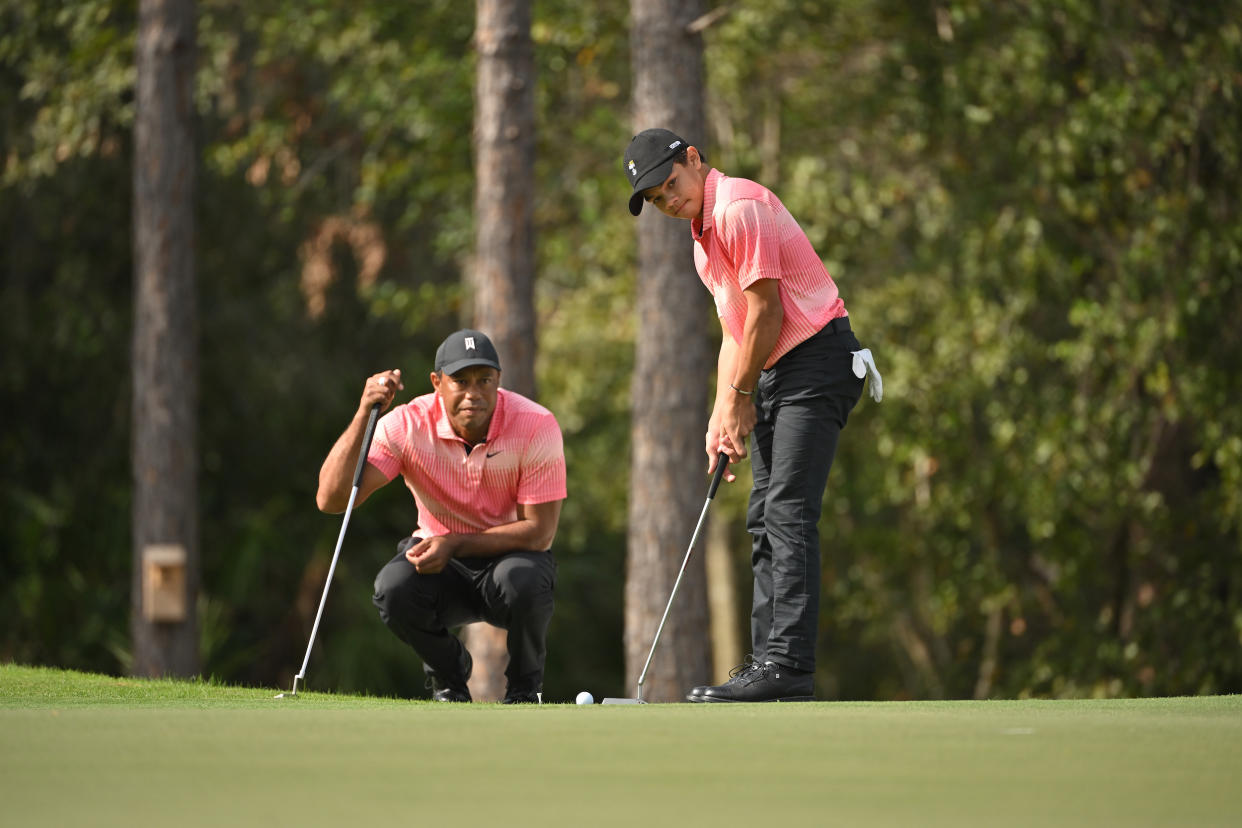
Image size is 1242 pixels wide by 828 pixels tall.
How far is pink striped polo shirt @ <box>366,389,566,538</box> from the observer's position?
6.42 metres

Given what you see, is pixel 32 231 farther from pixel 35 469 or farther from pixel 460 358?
pixel 460 358

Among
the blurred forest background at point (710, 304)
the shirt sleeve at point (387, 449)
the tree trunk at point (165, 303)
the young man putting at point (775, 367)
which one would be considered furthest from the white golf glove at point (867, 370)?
the tree trunk at point (165, 303)

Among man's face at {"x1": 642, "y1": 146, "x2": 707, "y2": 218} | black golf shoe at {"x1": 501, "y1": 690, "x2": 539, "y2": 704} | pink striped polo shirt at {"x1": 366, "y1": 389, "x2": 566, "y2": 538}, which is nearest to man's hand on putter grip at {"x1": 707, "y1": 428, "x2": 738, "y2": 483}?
man's face at {"x1": 642, "y1": 146, "x2": 707, "y2": 218}

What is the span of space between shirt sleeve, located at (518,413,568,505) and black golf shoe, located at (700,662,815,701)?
3.94 feet

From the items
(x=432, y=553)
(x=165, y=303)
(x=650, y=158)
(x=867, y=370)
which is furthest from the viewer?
(x=165, y=303)

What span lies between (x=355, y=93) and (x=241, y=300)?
13.1ft

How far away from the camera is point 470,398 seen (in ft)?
20.9

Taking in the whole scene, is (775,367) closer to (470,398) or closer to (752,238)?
(752,238)

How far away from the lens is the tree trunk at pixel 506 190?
10609mm

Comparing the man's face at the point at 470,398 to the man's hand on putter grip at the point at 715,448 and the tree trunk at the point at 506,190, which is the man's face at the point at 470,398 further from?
the tree trunk at the point at 506,190

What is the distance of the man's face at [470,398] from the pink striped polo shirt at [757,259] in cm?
100

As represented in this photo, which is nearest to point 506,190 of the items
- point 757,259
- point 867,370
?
point 867,370

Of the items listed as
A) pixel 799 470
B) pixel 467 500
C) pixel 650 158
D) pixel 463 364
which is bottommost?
pixel 467 500

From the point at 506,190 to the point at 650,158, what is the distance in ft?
17.4
